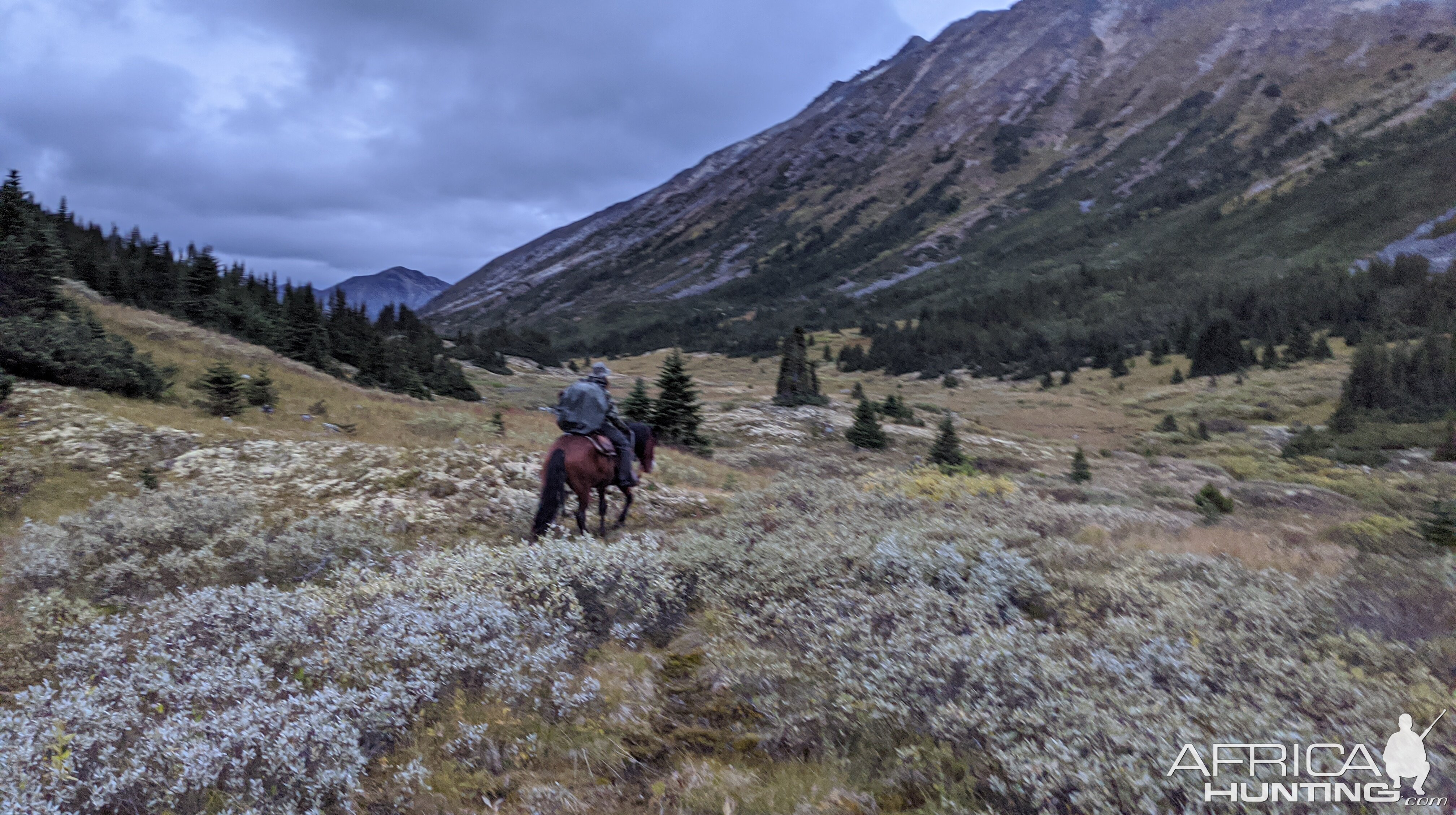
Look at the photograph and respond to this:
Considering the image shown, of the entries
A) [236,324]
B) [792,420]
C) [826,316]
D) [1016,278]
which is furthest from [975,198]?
[236,324]

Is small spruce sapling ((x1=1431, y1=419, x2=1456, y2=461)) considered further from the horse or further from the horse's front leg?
the horse

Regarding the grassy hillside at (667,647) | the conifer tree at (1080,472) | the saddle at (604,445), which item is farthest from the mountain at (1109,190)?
the grassy hillside at (667,647)

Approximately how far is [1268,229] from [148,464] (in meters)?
113

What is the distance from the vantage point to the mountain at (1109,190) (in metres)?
81.1

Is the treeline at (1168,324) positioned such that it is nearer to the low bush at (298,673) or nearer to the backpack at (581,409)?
the backpack at (581,409)

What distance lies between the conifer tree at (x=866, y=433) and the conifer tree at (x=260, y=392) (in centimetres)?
1988

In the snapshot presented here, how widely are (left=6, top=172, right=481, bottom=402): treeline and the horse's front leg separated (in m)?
23.5

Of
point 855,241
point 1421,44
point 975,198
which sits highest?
point 1421,44

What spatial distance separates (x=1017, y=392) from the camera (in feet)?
180

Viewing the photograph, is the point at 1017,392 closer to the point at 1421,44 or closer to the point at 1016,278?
the point at 1016,278

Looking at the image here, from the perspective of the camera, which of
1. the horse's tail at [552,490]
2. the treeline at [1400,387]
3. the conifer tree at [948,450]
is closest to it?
the horse's tail at [552,490]

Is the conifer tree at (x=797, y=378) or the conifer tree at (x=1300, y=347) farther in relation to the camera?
the conifer tree at (x=1300, y=347)
